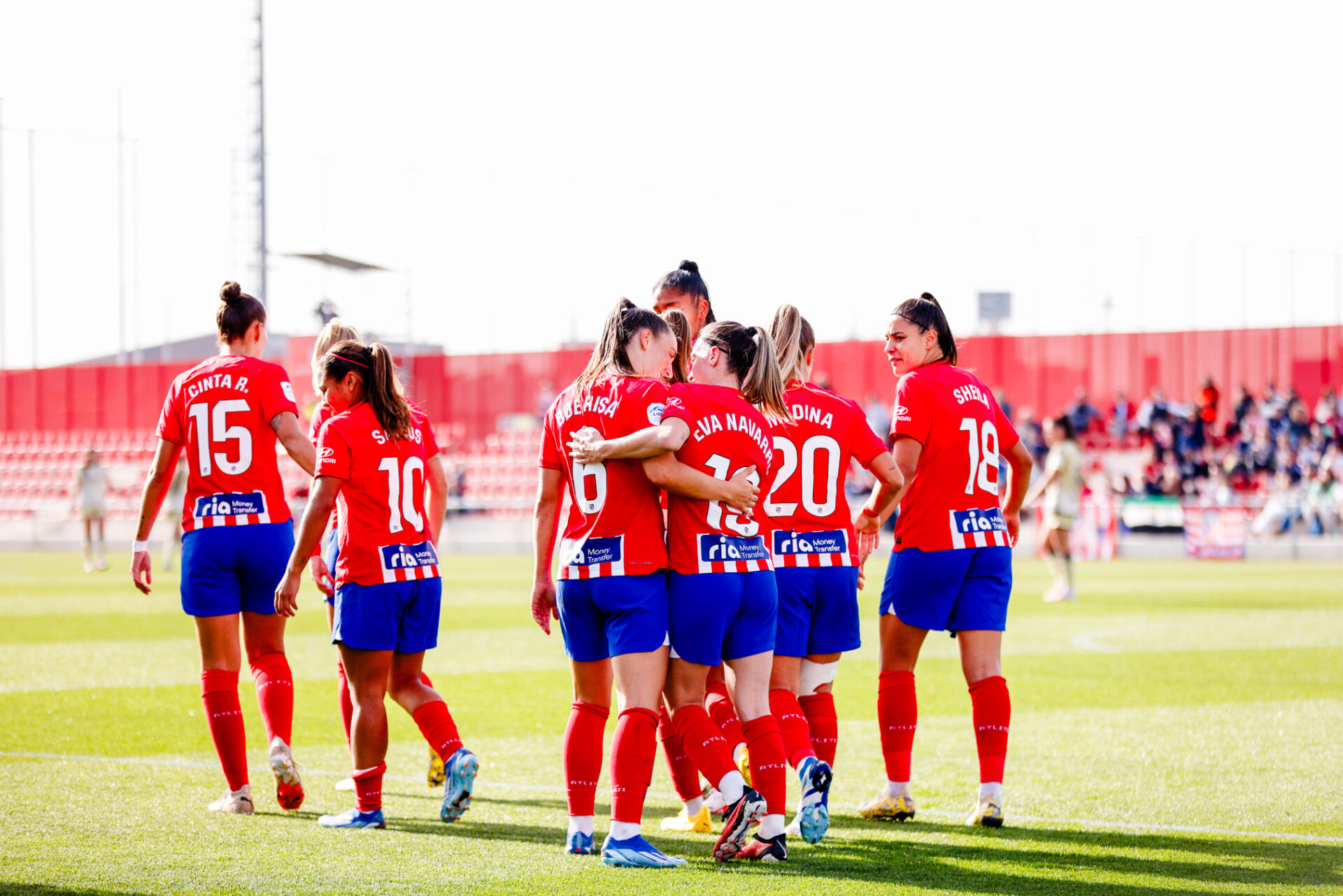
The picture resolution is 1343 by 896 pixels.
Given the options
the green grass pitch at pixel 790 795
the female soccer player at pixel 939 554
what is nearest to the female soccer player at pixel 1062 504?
the green grass pitch at pixel 790 795

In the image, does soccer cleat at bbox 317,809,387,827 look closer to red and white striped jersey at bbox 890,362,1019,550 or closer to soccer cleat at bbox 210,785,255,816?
soccer cleat at bbox 210,785,255,816

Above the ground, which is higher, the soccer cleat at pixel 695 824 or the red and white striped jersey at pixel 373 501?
the red and white striped jersey at pixel 373 501

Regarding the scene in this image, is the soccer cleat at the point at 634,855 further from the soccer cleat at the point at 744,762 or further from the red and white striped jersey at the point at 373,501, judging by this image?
the red and white striped jersey at the point at 373,501

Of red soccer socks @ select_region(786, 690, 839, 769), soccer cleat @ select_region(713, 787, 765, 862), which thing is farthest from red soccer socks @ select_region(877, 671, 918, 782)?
soccer cleat @ select_region(713, 787, 765, 862)

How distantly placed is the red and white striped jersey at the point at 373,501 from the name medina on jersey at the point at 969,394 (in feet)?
7.38

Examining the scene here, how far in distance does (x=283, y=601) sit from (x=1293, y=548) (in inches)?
944

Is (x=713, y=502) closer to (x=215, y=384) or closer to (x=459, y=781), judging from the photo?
(x=459, y=781)

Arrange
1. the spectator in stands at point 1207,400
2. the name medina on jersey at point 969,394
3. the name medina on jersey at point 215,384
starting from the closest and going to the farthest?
the name medina on jersey at point 969,394 → the name medina on jersey at point 215,384 → the spectator in stands at point 1207,400

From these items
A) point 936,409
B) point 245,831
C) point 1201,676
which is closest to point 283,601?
point 245,831

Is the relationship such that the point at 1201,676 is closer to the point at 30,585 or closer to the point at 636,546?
the point at 636,546

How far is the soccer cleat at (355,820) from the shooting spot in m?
5.46

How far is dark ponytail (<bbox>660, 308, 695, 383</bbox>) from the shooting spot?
5.36 m

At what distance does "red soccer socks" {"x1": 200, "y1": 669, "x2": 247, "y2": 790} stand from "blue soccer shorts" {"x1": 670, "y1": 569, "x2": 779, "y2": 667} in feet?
6.73

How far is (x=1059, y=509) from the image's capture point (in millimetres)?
16812
